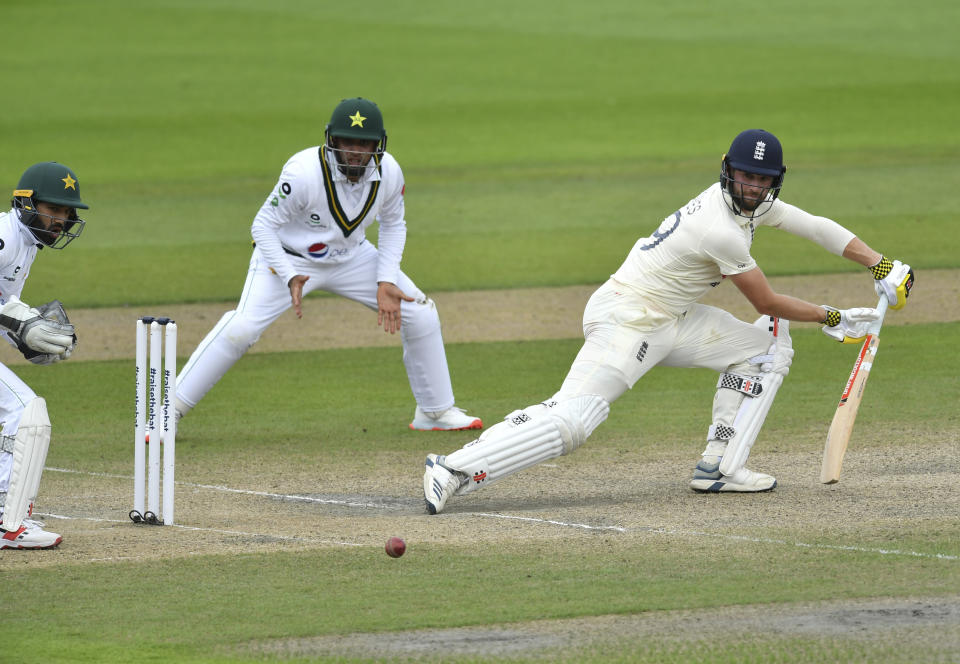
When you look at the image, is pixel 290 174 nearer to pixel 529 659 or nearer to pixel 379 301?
pixel 379 301

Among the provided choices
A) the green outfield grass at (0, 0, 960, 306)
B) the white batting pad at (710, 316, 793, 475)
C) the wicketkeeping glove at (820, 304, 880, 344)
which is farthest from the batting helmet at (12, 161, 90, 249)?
the green outfield grass at (0, 0, 960, 306)

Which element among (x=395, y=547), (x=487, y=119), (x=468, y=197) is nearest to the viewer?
(x=395, y=547)

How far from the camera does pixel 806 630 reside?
5.24 m

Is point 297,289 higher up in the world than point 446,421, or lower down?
higher up

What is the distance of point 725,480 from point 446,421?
242 centimetres

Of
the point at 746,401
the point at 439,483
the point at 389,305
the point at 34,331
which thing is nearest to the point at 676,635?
the point at 439,483

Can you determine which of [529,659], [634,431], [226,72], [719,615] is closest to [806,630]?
[719,615]

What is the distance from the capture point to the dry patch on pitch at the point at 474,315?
12375 millimetres

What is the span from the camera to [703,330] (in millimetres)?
7414

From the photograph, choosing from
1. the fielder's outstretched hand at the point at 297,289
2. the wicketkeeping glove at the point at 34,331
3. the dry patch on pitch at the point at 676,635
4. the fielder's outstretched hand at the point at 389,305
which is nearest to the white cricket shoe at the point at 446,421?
the fielder's outstretched hand at the point at 389,305

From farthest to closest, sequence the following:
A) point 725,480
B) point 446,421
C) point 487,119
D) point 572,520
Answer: point 487,119 → point 446,421 → point 725,480 → point 572,520

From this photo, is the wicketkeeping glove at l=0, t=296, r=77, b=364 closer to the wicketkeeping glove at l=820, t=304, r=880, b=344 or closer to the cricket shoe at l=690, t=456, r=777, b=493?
the cricket shoe at l=690, t=456, r=777, b=493

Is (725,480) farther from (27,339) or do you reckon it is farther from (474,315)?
(474,315)

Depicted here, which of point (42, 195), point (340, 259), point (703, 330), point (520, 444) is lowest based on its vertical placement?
point (520, 444)
